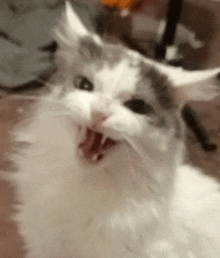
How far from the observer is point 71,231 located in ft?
2.54

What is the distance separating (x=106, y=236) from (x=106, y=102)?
32cm

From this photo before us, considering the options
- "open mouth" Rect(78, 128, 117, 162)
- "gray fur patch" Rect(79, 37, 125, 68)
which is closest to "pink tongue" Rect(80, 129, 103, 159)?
"open mouth" Rect(78, 128, 117, 162)

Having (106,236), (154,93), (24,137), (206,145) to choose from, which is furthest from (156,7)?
(106,236)

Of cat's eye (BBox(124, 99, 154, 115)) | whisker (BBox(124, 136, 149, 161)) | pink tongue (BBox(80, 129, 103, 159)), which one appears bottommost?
pink tongue (BBox(80, 129, 103, 159))

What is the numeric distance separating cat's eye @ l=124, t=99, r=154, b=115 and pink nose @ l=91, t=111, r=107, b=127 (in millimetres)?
79

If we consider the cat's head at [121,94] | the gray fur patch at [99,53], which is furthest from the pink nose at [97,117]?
the gray fur patch at [99,53]

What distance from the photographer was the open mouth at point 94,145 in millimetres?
690

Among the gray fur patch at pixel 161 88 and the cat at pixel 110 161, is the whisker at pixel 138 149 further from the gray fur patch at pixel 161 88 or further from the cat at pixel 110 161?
the gray fur patch at pixel 161 88

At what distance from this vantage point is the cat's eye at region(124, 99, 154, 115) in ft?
2.27

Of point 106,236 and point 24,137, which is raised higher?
point 24,137

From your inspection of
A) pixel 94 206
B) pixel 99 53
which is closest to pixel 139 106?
pixel 99 53

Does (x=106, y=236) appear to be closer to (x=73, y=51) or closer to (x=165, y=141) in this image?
(x=165, y=141)

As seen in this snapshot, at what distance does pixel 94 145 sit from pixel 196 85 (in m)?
0.26

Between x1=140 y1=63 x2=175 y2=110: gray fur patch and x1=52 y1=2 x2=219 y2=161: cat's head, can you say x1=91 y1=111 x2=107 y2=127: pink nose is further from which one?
x1=140 y1=63 x2=175 y2=110: gray fur patch
